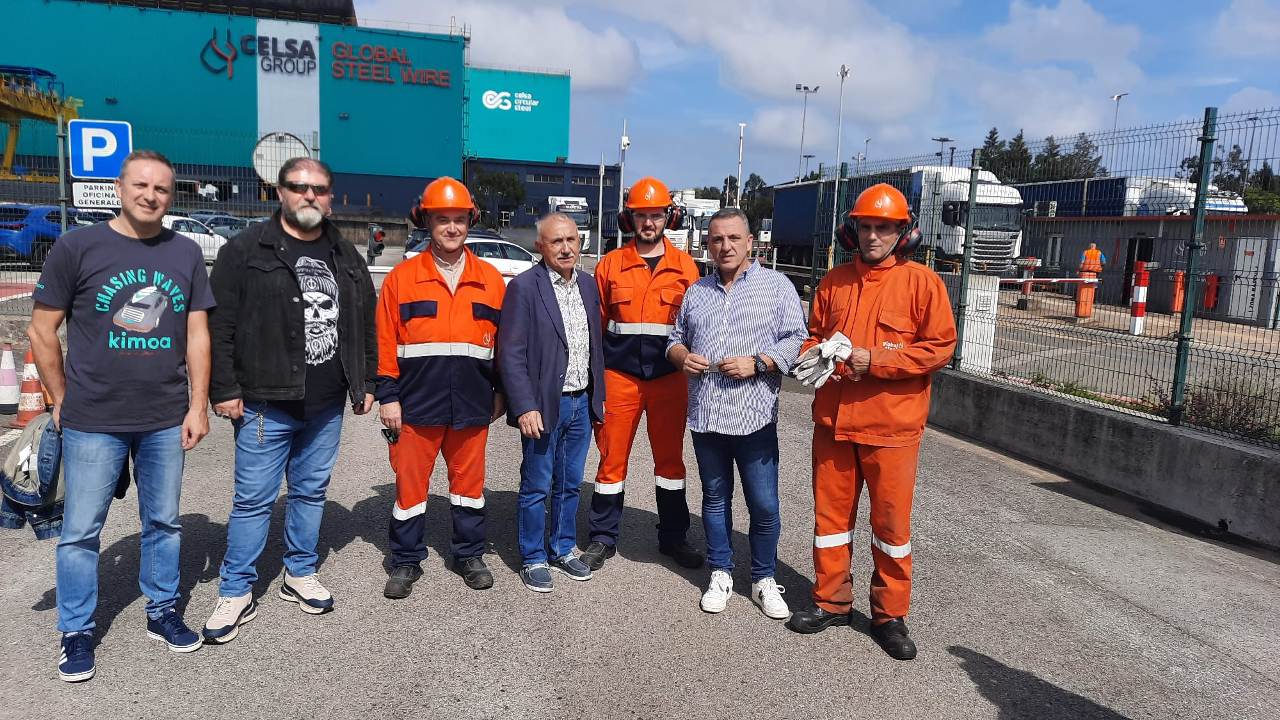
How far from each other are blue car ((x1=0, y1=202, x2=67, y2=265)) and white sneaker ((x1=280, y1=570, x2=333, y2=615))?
13.3 m

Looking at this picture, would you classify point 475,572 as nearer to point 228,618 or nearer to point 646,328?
point 228,618

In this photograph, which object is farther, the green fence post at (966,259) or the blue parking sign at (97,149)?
the blue parking sign at (97,149)

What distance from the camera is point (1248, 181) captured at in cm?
635

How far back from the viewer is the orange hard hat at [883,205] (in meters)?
3.88

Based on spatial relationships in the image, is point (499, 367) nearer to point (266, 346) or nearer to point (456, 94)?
point (266, 346)

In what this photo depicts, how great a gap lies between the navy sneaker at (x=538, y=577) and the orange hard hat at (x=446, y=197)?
6.39 ft

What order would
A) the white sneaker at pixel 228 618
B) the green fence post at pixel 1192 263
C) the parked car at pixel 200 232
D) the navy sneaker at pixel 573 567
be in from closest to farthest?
the white sneaker at pixel 228 618
the navy sneaker at pixel 573 567
the green fence post at pixel 1192 263
the parked car at pixel 200 232

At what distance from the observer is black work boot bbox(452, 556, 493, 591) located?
4473 mm

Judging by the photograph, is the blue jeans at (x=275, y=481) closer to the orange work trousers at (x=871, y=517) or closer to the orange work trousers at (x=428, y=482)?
the orange work trousers at (x=428, y=482)

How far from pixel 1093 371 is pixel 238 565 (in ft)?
27.9

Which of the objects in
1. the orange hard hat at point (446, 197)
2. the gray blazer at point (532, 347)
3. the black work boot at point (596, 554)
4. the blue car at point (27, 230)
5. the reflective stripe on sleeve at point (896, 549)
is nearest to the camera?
the reflective stripe on sleeve at point (896, 549)

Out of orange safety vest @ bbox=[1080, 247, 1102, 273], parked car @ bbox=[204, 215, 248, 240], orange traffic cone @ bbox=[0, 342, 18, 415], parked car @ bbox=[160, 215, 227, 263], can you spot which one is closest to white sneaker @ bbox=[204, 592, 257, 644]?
orange traffic cone @ bbox=[0, 342, 18, 415]

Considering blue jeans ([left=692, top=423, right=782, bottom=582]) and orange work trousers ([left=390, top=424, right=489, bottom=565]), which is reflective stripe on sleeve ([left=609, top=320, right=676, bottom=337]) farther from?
orange work trousers ([left=390, top=424, right=489, bottom=565])

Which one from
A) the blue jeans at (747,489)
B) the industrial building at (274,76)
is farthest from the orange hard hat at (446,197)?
the industrial building at (274,76)
